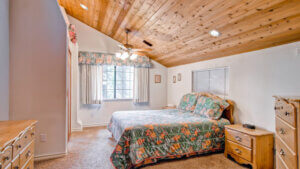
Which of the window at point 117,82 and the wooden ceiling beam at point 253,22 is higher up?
the wooden ceiling beam at point 253,22

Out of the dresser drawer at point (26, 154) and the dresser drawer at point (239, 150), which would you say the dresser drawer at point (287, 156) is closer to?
the dresser drawer at point (239, 150)

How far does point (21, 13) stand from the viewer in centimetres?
254

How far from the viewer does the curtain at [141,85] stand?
5266mm

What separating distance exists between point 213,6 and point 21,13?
117 inches

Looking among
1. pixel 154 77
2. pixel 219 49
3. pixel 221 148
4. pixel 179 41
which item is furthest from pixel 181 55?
pixel 221 148

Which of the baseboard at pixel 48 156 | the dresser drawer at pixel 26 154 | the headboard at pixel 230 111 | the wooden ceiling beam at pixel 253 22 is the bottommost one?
the baseboard at pixel 48 156

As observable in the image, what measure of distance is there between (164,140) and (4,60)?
8.93 ft

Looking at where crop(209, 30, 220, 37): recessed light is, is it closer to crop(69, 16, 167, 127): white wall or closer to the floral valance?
the floral valance

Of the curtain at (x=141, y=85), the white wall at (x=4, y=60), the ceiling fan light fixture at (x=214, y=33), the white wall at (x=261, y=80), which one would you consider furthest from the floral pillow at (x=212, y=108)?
the white wall at (x=4, y=60)

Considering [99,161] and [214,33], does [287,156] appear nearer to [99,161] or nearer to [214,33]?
[214,33]

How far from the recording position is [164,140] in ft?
8.51

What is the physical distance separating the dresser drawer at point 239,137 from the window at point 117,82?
333cm

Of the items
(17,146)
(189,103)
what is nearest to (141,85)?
(189,103)

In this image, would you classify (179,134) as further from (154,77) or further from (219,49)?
(154,77)
